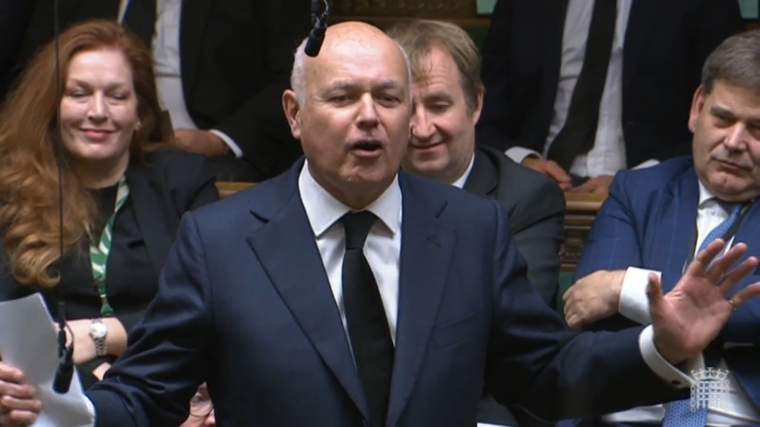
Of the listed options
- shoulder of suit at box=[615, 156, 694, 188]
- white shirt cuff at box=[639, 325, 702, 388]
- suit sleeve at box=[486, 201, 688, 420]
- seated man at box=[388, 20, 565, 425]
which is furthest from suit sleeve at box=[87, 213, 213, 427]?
shoulder of suit at box=[615, 156, 694, 188]

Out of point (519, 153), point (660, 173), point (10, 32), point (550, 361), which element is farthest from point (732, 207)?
point (10, 32)

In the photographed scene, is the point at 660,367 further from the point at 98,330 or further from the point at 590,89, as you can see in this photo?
the point at 590,89

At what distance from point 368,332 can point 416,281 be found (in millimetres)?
111

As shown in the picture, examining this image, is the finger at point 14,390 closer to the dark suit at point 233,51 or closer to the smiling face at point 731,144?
the smiling face at point 731,144

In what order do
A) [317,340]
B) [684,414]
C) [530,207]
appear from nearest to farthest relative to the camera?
[317,340], [684,414], [530,207]

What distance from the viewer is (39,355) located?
7.24 feet

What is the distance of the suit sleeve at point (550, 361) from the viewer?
230 cm

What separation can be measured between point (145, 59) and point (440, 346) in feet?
4.45

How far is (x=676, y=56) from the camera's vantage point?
154 inches

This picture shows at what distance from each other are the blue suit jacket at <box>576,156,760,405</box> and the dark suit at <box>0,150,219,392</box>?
2.80 ft

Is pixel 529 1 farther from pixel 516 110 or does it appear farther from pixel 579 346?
pixel 579 346

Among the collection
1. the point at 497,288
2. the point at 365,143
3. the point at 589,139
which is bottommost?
the point at 589,139

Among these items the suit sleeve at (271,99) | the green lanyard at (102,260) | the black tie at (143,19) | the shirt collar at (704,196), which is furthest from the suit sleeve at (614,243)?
the black tie at (143,19)

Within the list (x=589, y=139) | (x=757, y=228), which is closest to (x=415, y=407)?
(x=757, y=228)
